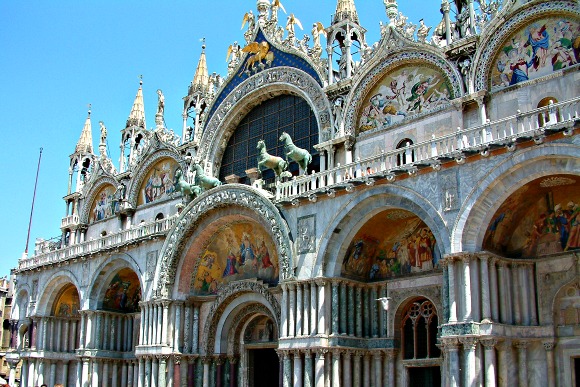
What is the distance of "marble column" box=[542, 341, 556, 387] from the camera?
18.0m

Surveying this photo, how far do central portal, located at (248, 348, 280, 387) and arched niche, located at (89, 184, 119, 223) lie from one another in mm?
11921

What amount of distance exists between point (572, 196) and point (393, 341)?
22.2 ft

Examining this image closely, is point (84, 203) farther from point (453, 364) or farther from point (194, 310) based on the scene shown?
point (453, 364)

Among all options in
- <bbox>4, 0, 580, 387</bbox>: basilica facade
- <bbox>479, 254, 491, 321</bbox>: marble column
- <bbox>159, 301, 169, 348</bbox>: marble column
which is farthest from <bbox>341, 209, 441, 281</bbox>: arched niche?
<bbox>159, 301, 169, 348</bbox>: marble column

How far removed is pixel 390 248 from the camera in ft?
72.4

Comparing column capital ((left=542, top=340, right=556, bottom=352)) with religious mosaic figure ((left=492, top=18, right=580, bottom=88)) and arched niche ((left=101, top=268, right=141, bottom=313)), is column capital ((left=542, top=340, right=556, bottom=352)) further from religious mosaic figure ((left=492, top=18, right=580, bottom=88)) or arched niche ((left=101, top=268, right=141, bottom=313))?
arched niche ((left=101, top=268, right=141, bottom=313))

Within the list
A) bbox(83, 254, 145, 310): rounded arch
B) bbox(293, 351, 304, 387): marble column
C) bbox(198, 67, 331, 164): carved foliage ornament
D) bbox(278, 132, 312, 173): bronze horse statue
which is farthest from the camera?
bbox(83, 254, 145, 310): rounded arch

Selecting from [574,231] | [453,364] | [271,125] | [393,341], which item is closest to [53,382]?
[271,125]

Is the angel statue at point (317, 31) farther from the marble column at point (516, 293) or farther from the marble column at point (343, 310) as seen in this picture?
the marble column at point (516, 293)

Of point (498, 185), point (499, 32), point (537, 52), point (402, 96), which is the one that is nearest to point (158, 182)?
point (402, 96)

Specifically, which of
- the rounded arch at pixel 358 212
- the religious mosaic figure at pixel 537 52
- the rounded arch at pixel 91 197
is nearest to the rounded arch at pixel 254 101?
the rounded arch at pixel 358 212

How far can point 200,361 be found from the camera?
26484 millimetres

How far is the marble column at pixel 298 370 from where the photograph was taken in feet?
70.3

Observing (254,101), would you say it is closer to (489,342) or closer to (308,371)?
(308,371)
